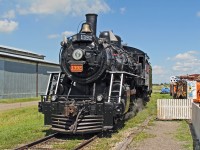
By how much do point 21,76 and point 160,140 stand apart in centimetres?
2873

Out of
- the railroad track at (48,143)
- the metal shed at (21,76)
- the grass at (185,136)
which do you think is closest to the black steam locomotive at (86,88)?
the railroad track at (48,143)

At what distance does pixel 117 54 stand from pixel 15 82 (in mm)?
24487

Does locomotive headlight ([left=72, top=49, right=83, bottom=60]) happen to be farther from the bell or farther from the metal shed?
the metal shed

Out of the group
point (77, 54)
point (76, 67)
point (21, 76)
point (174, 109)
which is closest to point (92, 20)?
point (77, 54)

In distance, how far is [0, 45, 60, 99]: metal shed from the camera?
3338cm

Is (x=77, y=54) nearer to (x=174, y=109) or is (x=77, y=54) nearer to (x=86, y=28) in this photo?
(x=86, y=28)

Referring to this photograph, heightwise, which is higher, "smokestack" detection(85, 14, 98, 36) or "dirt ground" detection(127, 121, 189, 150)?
"smokestack" detection(85, 14, 98, 36)

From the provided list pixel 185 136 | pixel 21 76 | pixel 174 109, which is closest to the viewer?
pixel 185 136

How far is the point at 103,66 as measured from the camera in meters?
11.9

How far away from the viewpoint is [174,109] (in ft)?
53.3

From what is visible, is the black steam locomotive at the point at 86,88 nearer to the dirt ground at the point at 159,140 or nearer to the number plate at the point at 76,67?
the number plate at the point at 76,67

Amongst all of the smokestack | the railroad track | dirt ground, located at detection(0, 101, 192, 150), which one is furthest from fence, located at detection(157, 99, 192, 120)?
the railroad track

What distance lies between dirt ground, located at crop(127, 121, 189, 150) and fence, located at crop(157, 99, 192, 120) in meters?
2.35

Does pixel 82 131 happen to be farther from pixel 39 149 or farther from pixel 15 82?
pixel 15 82
